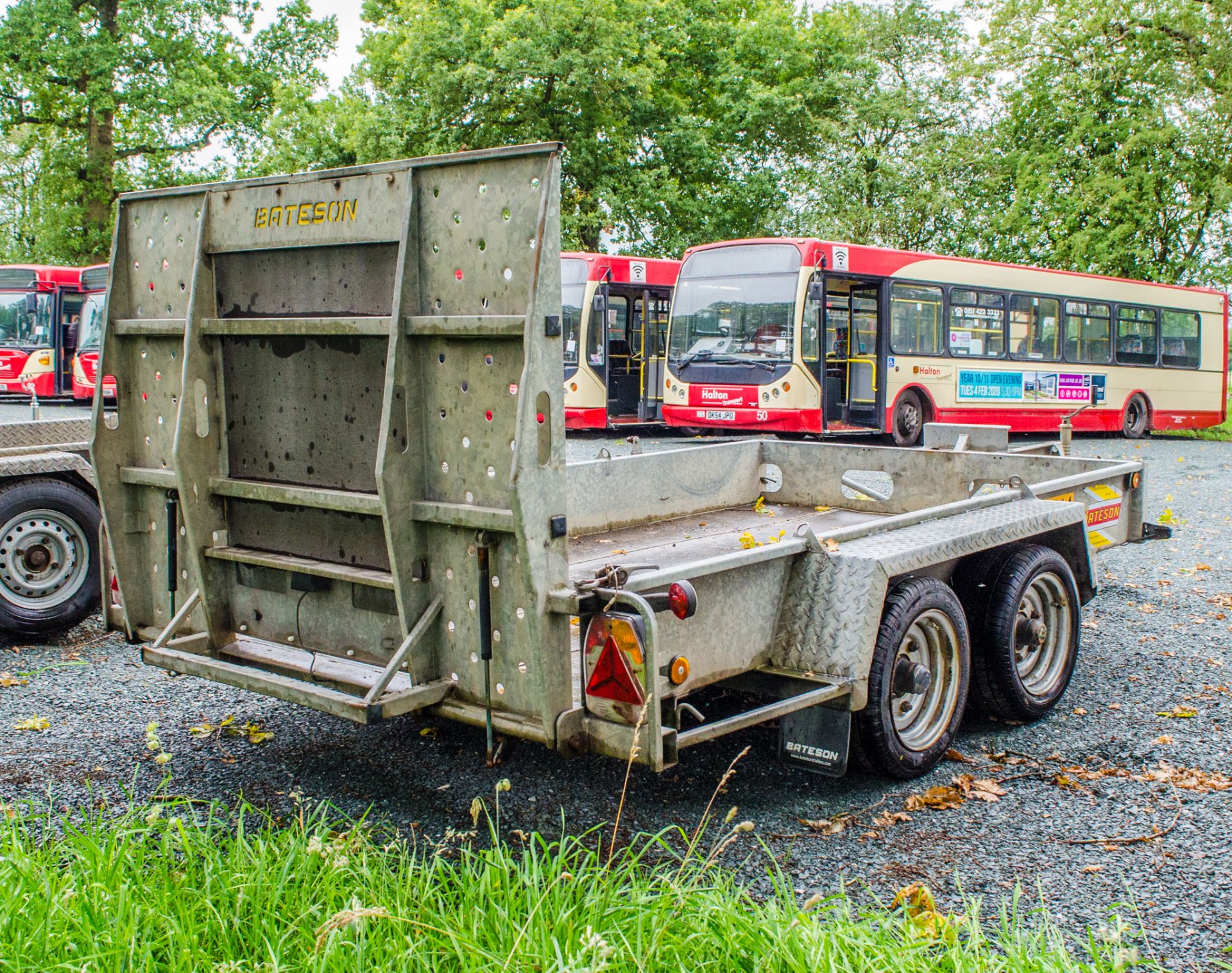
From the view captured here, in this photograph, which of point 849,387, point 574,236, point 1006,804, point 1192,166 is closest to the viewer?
point 1006,804

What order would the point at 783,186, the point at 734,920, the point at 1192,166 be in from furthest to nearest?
the point at 783,186 → the point at 1192,166 → the point at 734,920

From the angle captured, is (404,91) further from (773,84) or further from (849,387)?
(849,387)

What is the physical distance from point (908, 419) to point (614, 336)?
5.37m

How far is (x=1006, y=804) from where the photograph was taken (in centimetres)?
460

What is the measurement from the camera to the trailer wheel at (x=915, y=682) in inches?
180

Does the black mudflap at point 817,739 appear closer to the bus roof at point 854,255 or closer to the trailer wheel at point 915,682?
the trailer wheel at point 915,682

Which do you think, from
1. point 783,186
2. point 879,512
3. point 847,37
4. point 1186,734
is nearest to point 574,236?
point 783,186

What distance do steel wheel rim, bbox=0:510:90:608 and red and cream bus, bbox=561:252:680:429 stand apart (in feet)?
45.0

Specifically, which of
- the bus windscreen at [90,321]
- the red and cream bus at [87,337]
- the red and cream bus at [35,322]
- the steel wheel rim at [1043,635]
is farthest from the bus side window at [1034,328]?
the red and cream bus at [35,322]

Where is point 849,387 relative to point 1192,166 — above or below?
below

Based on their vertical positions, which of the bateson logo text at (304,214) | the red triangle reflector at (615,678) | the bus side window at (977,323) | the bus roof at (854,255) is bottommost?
the red triangle reflector at (615,678)

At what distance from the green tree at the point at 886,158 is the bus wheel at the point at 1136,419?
11592mm

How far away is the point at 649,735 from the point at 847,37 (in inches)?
1494

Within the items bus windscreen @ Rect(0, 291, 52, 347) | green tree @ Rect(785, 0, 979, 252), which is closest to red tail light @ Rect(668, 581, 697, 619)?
bus windscreen @ Rect(0, 291, 52, 347)
